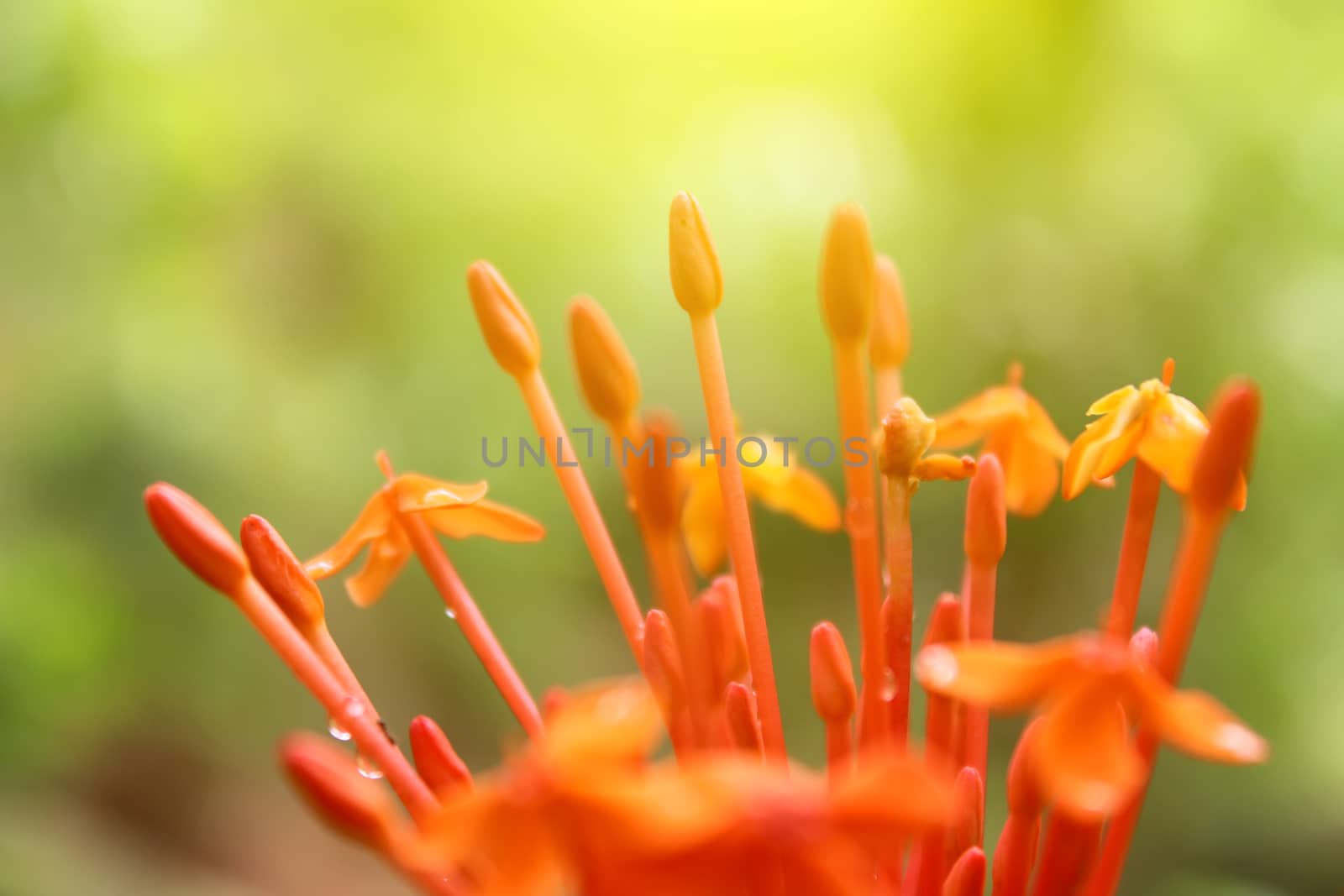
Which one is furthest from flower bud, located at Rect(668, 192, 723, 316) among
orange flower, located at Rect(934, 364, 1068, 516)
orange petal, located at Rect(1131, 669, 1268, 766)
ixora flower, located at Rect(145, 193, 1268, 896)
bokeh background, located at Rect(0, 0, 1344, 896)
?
bokeh background, located at Rect(0, 0, 1344, 896)

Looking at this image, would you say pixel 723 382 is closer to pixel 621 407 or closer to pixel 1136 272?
pixel 621 407

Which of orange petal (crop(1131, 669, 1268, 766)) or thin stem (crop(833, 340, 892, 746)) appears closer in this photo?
orange petal (crop(1131, 669, 1268, 766))

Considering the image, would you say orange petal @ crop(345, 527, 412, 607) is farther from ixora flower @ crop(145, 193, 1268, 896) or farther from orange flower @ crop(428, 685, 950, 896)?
orange flower @ crop(428, 685, 950, 896)

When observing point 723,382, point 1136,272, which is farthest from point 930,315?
point 723,382

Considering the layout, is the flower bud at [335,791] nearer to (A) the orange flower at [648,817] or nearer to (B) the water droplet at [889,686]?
(A) the orange flower at [648,817]

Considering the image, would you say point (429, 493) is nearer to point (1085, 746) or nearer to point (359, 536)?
point (359, 536)

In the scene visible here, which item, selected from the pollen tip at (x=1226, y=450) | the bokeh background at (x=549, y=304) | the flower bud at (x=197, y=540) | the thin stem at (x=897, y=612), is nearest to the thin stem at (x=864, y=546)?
the thin stem at (x=897, y=612)
